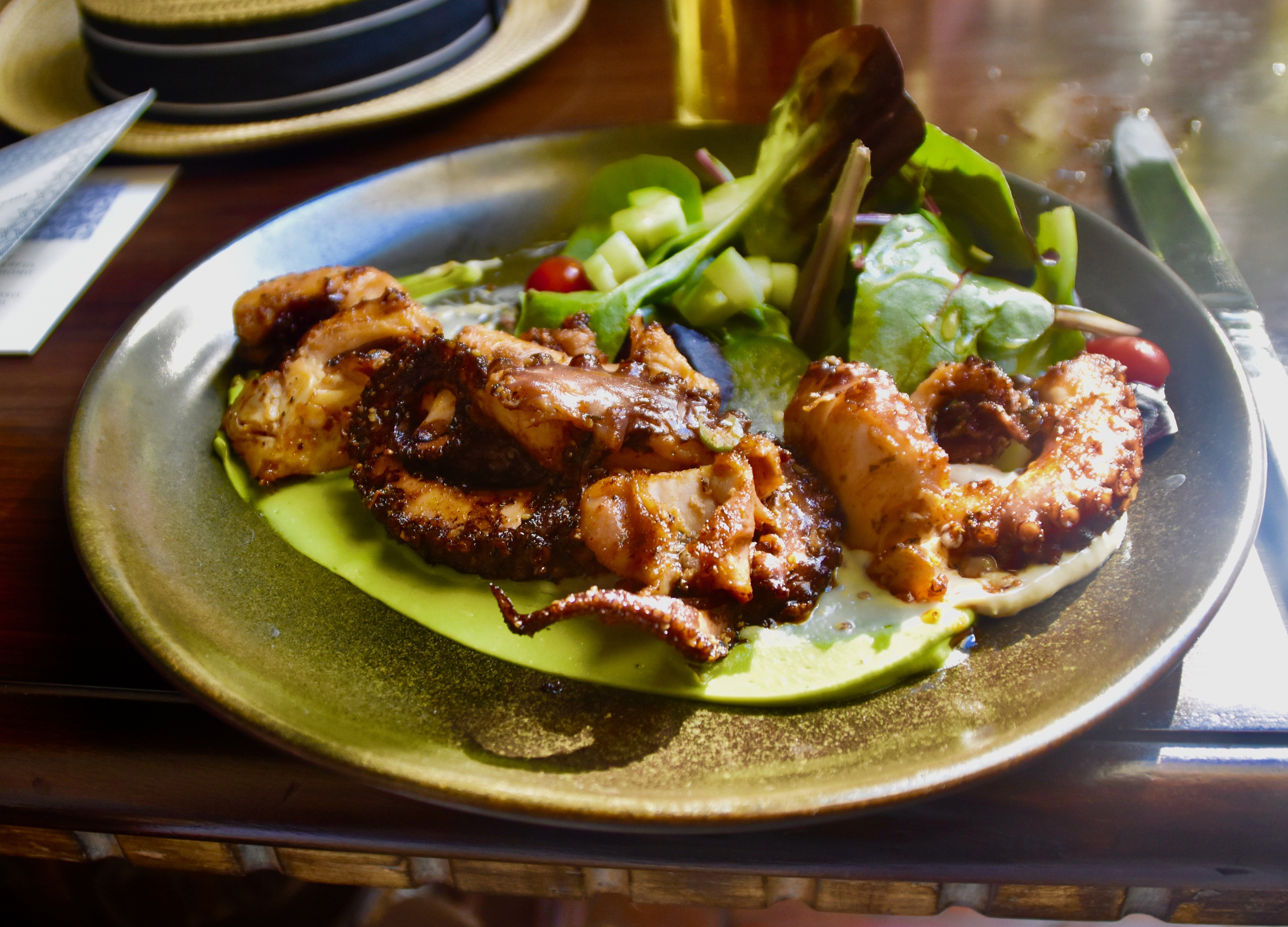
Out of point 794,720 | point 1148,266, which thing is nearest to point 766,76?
point 1148,266

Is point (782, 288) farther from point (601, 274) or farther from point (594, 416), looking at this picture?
point (594, 416)

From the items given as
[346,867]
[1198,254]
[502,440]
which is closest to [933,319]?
[1198,254]

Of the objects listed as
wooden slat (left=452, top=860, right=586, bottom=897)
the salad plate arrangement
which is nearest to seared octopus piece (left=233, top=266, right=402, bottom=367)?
the salad plate arrangement

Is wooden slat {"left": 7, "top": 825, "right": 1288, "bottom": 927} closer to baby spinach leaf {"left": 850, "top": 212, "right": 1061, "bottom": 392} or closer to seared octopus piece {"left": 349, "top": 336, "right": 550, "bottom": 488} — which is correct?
seared octopus piece {"left": 349, "top": 336, "right": 550, "bottom": 488}

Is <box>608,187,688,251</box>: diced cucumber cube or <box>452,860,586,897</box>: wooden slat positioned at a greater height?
<box>608,187,688,251</box>: diced cucumber cube

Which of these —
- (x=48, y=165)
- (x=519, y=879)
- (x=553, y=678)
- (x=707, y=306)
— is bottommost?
(x=519, y=879)

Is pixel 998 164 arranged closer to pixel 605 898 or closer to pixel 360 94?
pixel 360 94

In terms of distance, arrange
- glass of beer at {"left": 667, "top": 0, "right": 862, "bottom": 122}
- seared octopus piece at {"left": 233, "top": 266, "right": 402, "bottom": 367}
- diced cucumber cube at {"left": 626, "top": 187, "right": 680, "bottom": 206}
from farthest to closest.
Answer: glass of beer at {"left": 667, "top": 0, "right": 862, "bottom": 122}
diced cucumber cube at {"left": 626, "top": 187, "right": 680, "bottom": 206}
seared octopus piece at {"left": 233, "top": 266, "right": 402, "bottom": 367}
